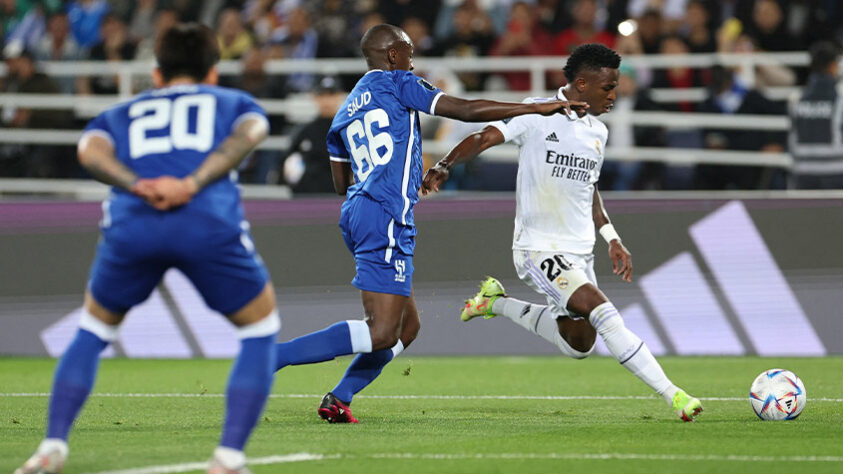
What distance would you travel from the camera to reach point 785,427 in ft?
24.8

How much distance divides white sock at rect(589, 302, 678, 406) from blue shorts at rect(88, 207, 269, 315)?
3.38 metres

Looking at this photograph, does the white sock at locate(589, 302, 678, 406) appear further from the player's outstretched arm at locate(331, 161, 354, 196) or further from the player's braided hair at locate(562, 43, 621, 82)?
the player's outstretched arm at locate(331, 161, 354, 196)

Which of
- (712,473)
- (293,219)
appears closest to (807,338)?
(293,219)

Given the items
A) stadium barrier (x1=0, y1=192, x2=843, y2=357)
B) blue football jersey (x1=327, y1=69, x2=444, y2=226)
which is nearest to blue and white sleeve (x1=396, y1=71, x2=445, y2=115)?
blue football jersey (x1=327, y1=69, x2=444, y2=226)

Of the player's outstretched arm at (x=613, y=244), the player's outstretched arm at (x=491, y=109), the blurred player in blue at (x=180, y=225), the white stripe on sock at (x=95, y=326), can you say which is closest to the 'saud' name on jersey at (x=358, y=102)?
the player's outstretched arm at (x=491, y=109)

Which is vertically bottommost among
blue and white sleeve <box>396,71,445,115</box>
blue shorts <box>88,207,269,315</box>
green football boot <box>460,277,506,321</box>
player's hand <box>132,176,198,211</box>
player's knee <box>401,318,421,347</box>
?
green football boot <box>460,277,506,321</box>

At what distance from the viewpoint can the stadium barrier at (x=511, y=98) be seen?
15.2 m

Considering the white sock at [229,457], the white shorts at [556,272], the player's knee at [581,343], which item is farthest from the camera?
the player's knee at [581,343]

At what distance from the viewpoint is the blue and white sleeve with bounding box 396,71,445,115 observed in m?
7.73

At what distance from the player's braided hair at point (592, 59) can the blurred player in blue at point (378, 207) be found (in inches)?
39.9

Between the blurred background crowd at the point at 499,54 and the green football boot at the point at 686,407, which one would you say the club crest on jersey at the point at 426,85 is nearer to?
the green football boot at the point at 686,407

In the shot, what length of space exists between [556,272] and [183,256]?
3.90 metres

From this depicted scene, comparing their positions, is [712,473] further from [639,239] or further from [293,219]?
[293,219]

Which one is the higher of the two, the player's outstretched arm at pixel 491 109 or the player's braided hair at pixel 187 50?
the player's braided hair at pixel 187 50
